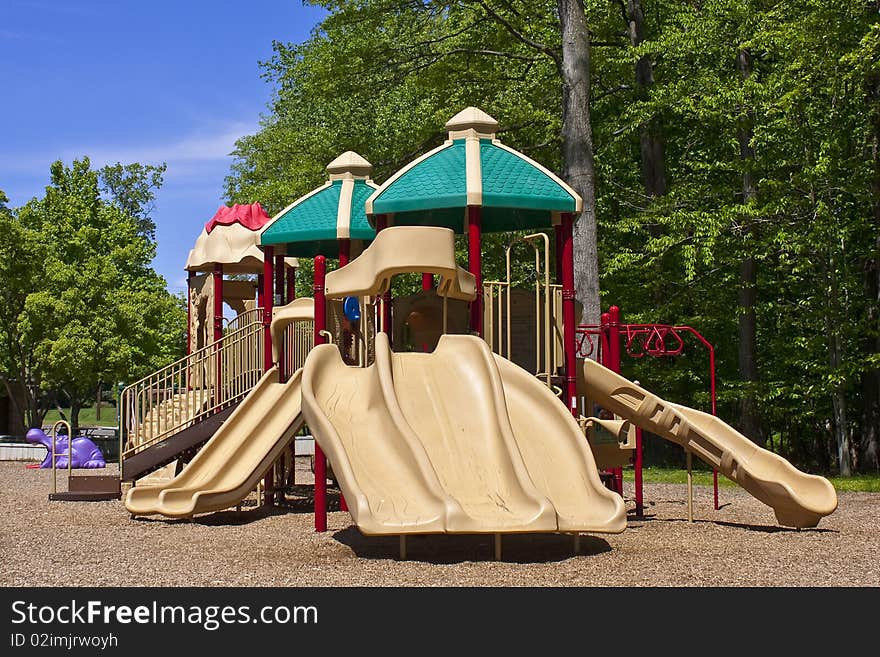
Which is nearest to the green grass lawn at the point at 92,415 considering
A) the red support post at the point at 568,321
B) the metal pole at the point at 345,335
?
the metal pole at the point at 345,335

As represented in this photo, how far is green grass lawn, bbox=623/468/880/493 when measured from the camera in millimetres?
17953

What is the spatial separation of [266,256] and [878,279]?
13.9m

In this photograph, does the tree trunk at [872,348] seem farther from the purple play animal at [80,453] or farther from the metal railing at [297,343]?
the purple play animal at [80,453]

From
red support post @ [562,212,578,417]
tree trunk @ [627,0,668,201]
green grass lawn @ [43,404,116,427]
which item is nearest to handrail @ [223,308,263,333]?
red support post @ [562,212,578,417]

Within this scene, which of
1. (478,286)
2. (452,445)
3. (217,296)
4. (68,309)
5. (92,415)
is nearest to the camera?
(452,445)

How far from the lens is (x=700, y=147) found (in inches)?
1043

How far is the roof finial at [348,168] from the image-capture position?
15461mm

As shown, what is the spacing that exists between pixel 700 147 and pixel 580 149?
8.30 metres

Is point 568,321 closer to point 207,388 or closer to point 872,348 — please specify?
point 207,388

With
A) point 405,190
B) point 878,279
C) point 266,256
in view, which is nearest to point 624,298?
point 878,279

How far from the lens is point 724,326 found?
88.1ft

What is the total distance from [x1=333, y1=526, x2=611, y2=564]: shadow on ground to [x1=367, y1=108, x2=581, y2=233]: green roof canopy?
12.5 feet

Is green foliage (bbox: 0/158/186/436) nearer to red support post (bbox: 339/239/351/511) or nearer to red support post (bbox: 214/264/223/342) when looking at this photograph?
red support post (bbox: 214/264/223/342)

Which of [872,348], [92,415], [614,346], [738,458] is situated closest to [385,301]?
[614,346]
